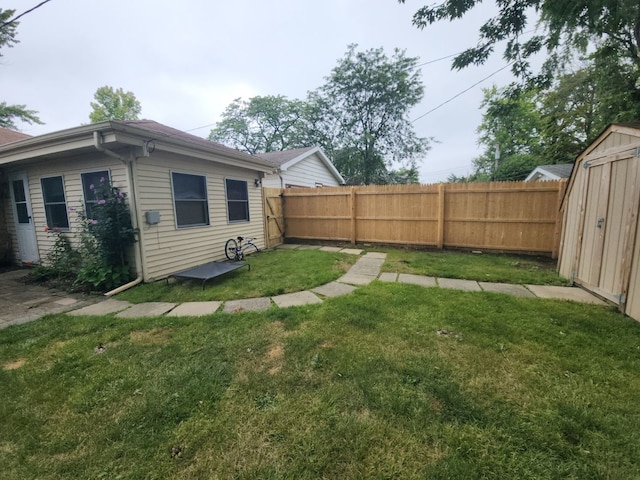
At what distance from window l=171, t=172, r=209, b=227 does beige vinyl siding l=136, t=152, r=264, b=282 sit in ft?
0.32

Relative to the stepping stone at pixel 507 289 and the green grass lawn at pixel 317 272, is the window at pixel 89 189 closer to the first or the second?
the green grass lawn at pixel 317 272

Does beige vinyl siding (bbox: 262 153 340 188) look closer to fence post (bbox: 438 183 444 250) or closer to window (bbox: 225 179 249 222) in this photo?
window (bbox: 225 179 249 222)

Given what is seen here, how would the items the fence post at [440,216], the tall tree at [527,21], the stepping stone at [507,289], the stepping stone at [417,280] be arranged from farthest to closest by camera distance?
the fence post at [440,216]
the stepping stone at [417,280]
the stepping stone at [507,289]
the tall tree at [527,21]

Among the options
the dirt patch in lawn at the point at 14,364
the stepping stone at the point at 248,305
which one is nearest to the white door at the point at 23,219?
the dirt patch in lawn at the point at 14,364

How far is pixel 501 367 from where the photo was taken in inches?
87.4

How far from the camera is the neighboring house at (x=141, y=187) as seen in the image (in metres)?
4.53

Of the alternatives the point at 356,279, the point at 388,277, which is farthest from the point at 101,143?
the point at 388,277

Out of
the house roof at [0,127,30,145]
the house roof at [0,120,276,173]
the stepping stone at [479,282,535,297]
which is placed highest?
the house roof at [0,127,30,145]

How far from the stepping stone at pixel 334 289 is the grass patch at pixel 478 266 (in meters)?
1.32

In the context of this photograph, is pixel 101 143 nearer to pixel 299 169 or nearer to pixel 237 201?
pixel 237 201

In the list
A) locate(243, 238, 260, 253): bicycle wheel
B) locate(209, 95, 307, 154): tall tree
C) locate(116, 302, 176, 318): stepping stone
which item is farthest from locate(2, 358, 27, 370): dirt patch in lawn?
locate(209, 95, 307, 154): tall tree

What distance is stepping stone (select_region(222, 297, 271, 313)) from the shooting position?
3.52 meters

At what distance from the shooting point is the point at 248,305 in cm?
367

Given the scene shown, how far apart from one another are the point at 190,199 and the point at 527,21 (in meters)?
6.76
